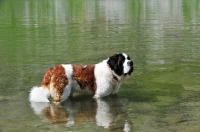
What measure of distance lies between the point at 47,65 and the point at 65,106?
15.4 feet

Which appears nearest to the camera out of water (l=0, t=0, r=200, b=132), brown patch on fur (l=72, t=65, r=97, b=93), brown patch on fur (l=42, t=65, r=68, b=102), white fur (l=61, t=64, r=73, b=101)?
water (l=0, t=0, r=200, b=132)

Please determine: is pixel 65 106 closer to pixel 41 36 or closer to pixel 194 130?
pixel 194 130

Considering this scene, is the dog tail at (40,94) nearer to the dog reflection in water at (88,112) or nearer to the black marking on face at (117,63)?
the dog reflection in water at (88,112)

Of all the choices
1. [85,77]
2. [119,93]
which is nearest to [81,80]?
[85,77]

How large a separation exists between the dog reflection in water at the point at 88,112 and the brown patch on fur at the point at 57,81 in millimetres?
245

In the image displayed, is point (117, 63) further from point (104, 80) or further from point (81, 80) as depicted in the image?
point (81, 80)

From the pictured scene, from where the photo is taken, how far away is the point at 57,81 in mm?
9023

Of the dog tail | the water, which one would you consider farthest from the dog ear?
the dog tail

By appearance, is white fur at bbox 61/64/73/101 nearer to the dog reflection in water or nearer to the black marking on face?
the dog reflection in water

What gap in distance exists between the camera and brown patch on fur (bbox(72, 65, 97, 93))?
30.6 feet

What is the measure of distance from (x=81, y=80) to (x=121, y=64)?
0.94 meters

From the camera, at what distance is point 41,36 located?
22.9 meters

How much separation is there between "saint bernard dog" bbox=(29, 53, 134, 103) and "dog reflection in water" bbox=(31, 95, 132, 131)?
197 millimetres

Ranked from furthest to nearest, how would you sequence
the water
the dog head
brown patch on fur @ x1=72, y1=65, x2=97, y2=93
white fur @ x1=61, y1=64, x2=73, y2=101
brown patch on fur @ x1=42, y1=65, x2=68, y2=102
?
1. the dog head
2. brown patch on fur @ x1=72, y1=65, x2=97, y2=93
3. white fur @ x1=61, y1=64, x2=73, y2=101
4. brown patch on fur @ x1=42, y1=65, x2=68, y2=102
5. the water
